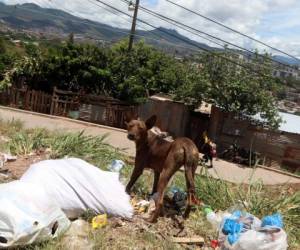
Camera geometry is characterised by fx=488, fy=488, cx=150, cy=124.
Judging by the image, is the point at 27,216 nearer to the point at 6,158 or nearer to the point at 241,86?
the point at 6,158

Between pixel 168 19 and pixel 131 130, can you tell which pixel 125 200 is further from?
pixel 168 19

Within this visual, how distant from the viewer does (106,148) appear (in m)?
10.6

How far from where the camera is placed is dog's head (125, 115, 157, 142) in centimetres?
651

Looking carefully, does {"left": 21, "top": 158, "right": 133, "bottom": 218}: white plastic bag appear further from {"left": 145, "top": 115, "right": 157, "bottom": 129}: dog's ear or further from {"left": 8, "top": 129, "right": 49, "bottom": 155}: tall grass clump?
{"left": 8, "top": 129, "right": 49, "bottom": 155}: tall grass clump

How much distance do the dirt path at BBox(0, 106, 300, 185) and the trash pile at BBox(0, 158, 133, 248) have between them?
6591mm

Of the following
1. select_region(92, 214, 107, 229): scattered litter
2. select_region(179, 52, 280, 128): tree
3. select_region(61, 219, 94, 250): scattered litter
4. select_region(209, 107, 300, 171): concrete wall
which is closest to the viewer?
select_region(61, 219, 94, 250): scattered litter

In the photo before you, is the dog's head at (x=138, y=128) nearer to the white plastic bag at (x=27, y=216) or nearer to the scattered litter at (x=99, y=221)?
the scattered litter at (x=99, y=221)

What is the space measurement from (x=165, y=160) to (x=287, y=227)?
196 centimetres

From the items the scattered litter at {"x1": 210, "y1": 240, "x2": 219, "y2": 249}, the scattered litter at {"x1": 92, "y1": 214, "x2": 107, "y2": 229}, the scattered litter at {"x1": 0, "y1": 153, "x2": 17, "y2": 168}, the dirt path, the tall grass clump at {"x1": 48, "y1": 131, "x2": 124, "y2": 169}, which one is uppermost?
the tall grass clump at {"x1": 48, "y1": 131, "x2": 124, "y2": 169}

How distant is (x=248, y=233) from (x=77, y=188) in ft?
6.88

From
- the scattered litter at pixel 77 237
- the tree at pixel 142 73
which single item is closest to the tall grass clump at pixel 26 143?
the scattered litter at pixel 77 237

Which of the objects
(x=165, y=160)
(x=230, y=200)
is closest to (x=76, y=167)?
(x=165, y=160)

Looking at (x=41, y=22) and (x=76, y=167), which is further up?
(x=41, y=22)

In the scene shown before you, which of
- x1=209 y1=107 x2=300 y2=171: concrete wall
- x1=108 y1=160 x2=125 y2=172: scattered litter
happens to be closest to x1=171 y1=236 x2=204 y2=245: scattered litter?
x1=108 y1=160 x2=125 y2=172: scattered litter
